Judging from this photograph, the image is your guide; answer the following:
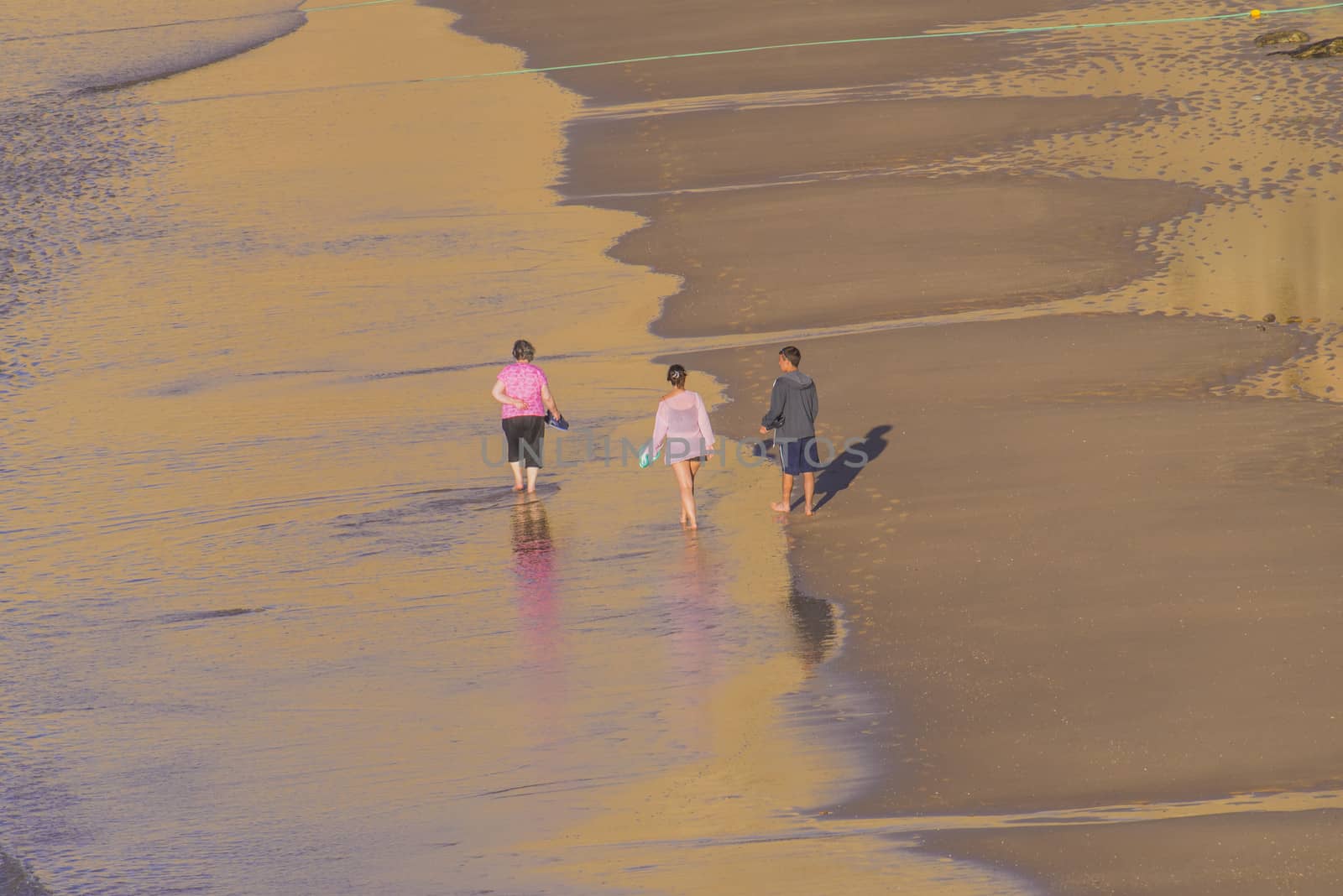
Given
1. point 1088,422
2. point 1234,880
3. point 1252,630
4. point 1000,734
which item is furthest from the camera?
point 1088,422

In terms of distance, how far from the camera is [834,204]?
22312mm

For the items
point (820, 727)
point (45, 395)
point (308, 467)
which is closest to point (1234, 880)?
point (820, 727)

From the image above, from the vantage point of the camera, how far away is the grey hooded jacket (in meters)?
13.7

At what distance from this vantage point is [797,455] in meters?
13.8

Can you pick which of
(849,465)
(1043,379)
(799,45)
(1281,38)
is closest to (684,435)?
(849,465)

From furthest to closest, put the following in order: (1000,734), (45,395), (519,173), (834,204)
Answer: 1. (519,173)
2. (834,204)
3. (45,395)
4. (1000,734)

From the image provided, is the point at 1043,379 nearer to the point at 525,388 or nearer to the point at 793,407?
the point at 793,407

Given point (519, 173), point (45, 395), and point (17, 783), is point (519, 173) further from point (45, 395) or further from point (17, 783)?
point (17, 783)

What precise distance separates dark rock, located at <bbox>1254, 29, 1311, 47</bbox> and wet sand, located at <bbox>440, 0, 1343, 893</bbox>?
32 centimetres

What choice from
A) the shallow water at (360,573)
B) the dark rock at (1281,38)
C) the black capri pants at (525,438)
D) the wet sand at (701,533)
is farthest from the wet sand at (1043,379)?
the black capri pants at (525,438)

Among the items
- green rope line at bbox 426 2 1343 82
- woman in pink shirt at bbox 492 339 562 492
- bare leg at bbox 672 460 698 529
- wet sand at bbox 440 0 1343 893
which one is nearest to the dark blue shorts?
wet sand at bbox 440 0 1343 893

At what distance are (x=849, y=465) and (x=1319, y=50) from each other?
15.9 metres

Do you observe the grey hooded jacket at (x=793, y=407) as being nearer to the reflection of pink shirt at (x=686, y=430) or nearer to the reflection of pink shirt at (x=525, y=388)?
the reflection of pink shirt at (x=686, y=430)

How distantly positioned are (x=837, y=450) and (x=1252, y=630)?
473 cm
